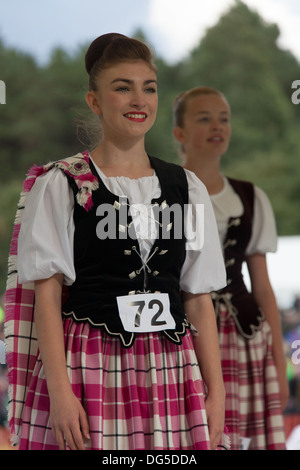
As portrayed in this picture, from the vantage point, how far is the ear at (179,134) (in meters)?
2.64

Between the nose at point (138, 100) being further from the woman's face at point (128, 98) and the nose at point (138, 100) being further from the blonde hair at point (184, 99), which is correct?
the blonde hair at point (184, 99)

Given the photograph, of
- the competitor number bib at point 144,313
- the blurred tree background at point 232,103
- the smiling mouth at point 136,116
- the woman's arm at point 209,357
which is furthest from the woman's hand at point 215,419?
the blurred tree background at point 232,103

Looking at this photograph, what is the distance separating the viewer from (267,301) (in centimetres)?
273

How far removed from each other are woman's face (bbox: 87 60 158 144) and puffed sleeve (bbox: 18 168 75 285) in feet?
0.63

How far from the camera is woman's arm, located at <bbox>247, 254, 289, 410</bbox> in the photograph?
8.93ft

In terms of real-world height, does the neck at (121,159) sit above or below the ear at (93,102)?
below

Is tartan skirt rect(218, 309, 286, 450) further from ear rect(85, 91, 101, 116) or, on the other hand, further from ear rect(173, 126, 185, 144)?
ear rect(85, 91, 101, 116)

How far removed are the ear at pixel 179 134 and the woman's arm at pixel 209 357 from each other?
896mm

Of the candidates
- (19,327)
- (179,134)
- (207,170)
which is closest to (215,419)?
(19,327)

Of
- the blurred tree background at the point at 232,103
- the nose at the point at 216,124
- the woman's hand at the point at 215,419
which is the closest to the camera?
the woman's hand at the point at 215,419

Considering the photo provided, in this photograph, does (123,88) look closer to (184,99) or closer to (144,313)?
(144,313)

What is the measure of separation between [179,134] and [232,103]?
12.3 metres

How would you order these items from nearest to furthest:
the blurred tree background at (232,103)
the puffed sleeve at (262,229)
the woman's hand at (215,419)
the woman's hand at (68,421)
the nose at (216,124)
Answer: the woman's hand at (68,421)
the woman's hand at (215,419)
the nose at (216,124)
the puffed sleeve at (262,229)
the blurred tree background at (232,103)
